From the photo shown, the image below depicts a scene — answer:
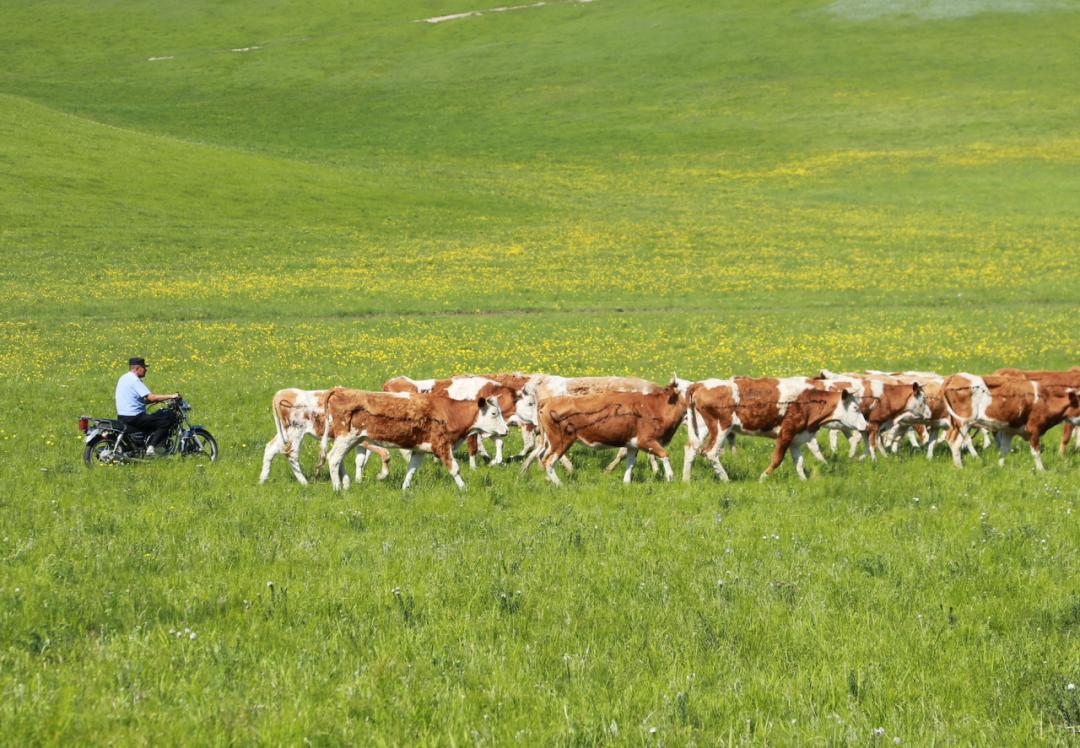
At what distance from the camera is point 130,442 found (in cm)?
1720

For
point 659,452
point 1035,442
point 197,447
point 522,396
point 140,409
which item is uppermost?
point 140,409

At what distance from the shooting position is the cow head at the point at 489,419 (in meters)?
17.3

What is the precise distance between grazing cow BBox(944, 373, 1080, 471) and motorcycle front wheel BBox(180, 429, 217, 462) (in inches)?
522

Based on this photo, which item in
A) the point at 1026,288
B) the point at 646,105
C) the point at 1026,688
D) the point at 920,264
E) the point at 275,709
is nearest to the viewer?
the point at 275,709

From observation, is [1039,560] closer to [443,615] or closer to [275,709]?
[443,615]

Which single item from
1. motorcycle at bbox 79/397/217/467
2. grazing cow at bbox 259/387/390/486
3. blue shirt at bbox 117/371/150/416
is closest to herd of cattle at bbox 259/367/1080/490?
grazing cow at bbox 259/387/390/486

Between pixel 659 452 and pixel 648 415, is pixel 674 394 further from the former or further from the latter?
pixel 659 452

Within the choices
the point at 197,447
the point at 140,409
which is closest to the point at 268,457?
the point at 197,447

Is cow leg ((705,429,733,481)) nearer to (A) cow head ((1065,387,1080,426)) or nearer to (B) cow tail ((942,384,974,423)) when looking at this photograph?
(B) cow tail ((942,384,974,423))

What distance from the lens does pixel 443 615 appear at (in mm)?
8953

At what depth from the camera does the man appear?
55.9ft

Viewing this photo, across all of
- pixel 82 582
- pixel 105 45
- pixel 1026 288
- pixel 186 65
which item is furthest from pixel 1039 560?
pixel 105 45

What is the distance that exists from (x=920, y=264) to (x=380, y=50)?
289 feet

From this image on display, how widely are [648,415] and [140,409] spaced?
8.73 m
